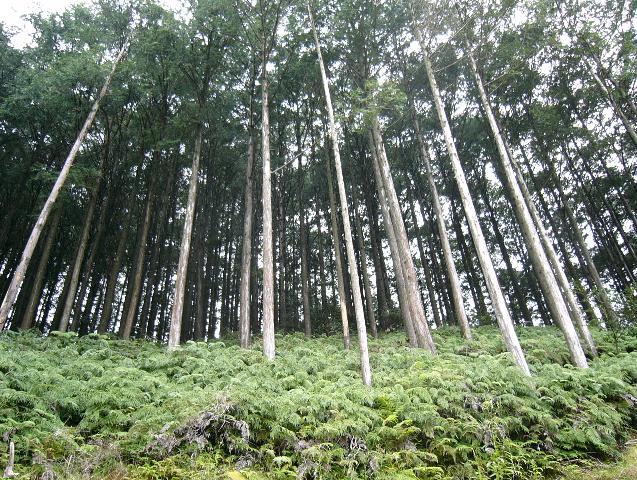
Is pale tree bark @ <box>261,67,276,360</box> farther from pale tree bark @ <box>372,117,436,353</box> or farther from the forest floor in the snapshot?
pale tree bark @ <box>372,117,436,353</box>

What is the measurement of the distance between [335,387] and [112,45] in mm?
16553

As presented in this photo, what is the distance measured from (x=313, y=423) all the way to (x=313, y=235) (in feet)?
69.2

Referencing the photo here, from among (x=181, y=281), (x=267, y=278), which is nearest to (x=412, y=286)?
(x=267, y=278)

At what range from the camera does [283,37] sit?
15.5 meters

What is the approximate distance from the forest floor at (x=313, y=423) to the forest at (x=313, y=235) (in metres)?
0.04

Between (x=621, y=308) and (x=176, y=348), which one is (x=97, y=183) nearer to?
(x=176, y=348)

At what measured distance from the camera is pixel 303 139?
19266 mm

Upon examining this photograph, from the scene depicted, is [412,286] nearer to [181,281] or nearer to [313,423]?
[313,423]

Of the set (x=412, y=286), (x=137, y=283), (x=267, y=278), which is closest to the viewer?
(x=267, y=278)

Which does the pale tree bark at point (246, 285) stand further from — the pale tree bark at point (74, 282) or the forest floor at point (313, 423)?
the pale tree bark at point (74, 282)

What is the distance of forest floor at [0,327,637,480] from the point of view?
4.64 metres

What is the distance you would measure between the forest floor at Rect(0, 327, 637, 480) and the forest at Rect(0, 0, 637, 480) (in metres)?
0.04

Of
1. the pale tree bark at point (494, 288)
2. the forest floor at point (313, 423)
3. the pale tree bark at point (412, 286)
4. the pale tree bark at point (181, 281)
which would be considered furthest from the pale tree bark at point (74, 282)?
the pale tree bark at point (494, 288)

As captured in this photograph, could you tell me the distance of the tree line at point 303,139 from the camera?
12180 mm
